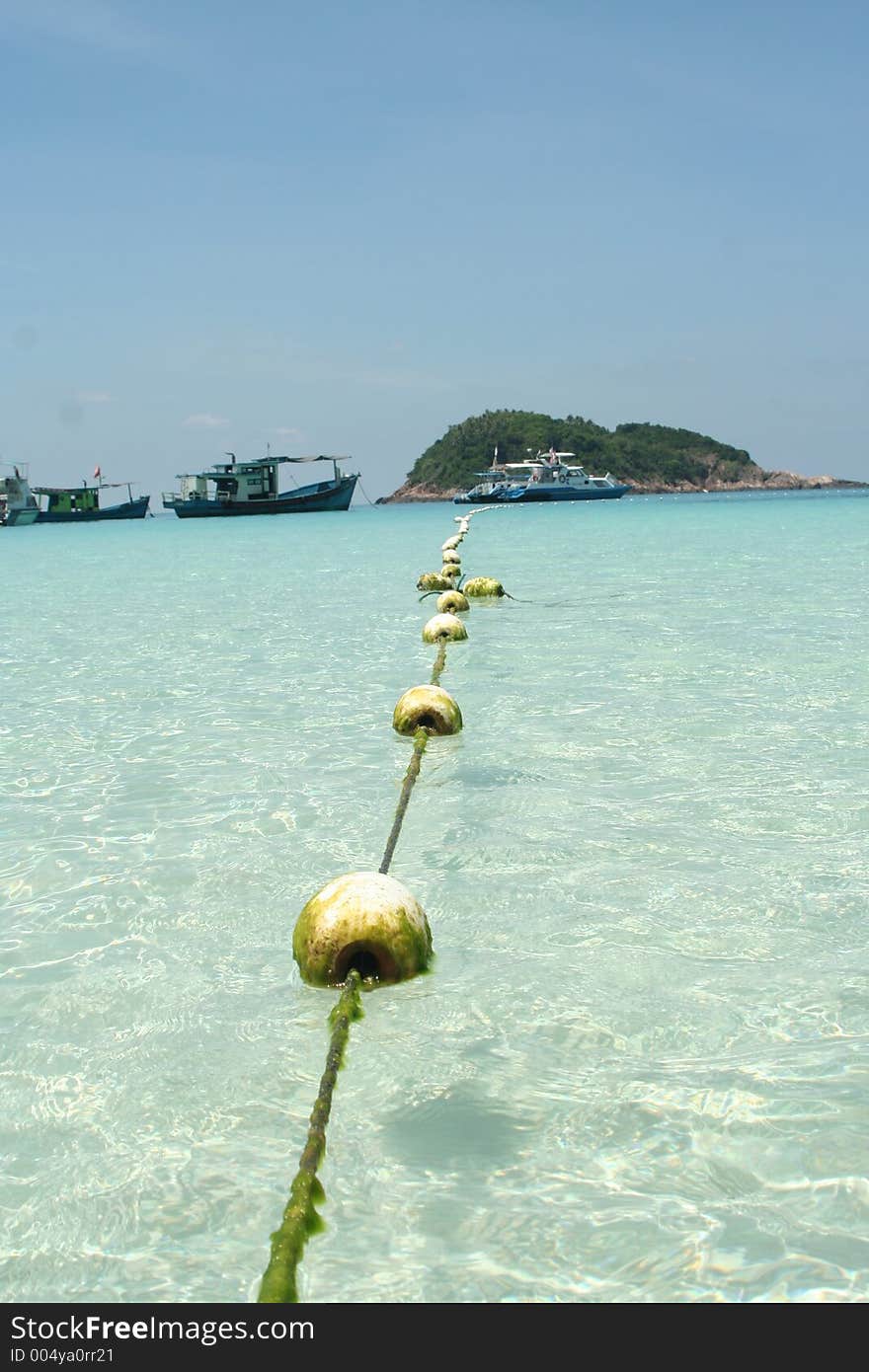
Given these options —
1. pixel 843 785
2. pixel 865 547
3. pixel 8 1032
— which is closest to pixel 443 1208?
pixel 8 1032

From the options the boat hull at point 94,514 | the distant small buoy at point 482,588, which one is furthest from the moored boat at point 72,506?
the distant small buoy at point 482,588

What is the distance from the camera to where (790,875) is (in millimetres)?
4949

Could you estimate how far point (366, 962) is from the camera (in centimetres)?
399

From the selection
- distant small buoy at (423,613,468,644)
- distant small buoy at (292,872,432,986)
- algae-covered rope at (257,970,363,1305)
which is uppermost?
distant small buoy at (423,613,468,644)

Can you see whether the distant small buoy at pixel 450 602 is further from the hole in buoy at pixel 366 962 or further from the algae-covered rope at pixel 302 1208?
the algae-covered rope at pixel 302 1208

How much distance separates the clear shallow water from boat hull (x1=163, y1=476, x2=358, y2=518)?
82618 millimetres

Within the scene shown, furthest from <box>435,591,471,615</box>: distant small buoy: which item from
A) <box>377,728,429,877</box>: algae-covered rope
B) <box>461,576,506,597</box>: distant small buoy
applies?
<box>377,728,429,877</box>: algae-covered rope

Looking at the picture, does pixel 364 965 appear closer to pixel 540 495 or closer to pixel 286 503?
pixel 286 503

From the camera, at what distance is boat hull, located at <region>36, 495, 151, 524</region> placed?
101 metres

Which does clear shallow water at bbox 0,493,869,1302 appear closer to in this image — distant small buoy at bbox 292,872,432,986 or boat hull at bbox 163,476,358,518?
distant small buoy at bbox 292,872,432,986

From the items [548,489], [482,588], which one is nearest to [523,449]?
[548,489]

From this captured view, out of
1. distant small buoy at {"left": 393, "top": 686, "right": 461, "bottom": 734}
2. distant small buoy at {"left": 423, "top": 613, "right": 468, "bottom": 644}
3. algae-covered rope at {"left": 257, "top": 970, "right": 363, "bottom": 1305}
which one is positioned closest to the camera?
algae-covered rope at {"left": 257, "top": 970, "right": 363, "bottom": 1305}

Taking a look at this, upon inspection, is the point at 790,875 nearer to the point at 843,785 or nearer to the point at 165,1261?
the point at 843,785

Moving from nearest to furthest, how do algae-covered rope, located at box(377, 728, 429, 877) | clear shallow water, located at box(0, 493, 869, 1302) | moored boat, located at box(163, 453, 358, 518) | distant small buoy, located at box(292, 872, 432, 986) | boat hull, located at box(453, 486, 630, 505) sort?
clear shallow water, located at box(0, 493, 869, 1302), distant small buoy, located at box(292, 872, 432, 986), algae-covered rope, located at box(377, 728, 429, 877), moored boat, located at box(163, 453, 358, 518), boat hull, located at box(453, 486, 630, 505)
